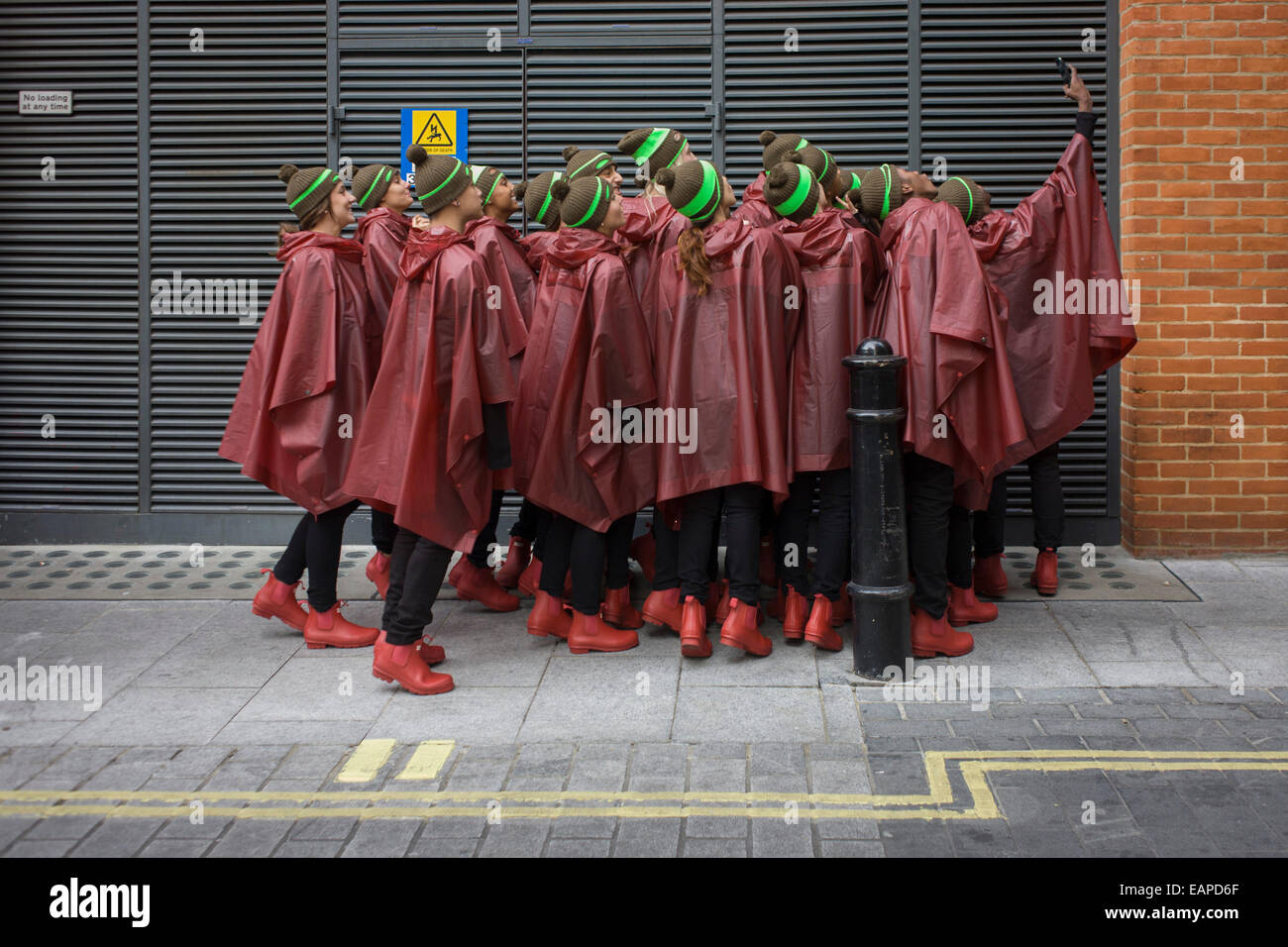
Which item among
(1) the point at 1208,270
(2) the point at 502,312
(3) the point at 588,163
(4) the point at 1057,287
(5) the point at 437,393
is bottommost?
(5) the point at 437,393

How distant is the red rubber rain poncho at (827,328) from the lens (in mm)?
5871

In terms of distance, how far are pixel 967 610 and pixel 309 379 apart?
3.27 meters

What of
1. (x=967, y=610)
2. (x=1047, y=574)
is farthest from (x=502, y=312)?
(x=1047, y=574)

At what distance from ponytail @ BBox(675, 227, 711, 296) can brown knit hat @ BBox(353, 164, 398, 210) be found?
6.05 feet

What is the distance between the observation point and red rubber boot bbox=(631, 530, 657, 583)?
713 centimetres

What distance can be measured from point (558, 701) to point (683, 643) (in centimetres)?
72

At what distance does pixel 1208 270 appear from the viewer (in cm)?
761

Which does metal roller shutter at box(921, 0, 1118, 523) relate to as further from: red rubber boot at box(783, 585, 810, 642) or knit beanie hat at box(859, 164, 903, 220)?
red rubber boot at box(783, 585, 810, 642)

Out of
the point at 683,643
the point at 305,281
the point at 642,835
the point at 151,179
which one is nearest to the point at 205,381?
the point at 151,179

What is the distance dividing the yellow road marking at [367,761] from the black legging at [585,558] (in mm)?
1420

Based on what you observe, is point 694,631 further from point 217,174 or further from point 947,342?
point 217,174
